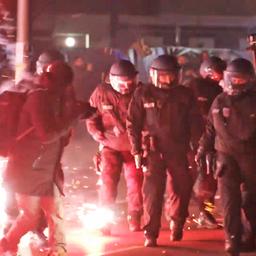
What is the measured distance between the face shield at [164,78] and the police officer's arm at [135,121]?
8.4 inches

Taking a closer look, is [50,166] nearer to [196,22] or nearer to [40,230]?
[40,230]

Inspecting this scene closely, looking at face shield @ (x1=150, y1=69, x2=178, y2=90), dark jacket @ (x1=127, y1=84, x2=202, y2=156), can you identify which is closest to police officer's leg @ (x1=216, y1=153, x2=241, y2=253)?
dark jacket @ (x1=127, y1=84, x2=202, y2=156)

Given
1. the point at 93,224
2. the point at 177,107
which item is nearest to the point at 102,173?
the point at 93,224

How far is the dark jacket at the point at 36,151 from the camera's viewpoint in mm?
6730

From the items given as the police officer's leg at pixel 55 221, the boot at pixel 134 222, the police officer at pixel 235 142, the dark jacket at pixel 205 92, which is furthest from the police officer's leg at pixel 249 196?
the police officer's leg at pixel 55 221

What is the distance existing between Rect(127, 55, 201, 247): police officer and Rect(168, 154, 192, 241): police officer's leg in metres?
0.01

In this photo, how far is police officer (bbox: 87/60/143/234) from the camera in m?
8.66

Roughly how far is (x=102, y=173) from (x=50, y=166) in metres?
2.10

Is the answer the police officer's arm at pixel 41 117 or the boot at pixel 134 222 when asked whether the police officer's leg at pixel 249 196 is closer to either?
the boot at pixel 134 222

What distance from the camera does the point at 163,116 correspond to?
26.7 feet

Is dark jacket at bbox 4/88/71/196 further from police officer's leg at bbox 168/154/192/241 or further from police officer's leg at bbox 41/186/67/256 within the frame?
police officer's leg at bbox 168/154/192/241

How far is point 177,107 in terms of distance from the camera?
812 centimetres

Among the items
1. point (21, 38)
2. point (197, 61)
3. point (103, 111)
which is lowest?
point (197, 61)

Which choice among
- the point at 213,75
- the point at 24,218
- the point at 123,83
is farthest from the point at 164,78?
the point at 24,218
